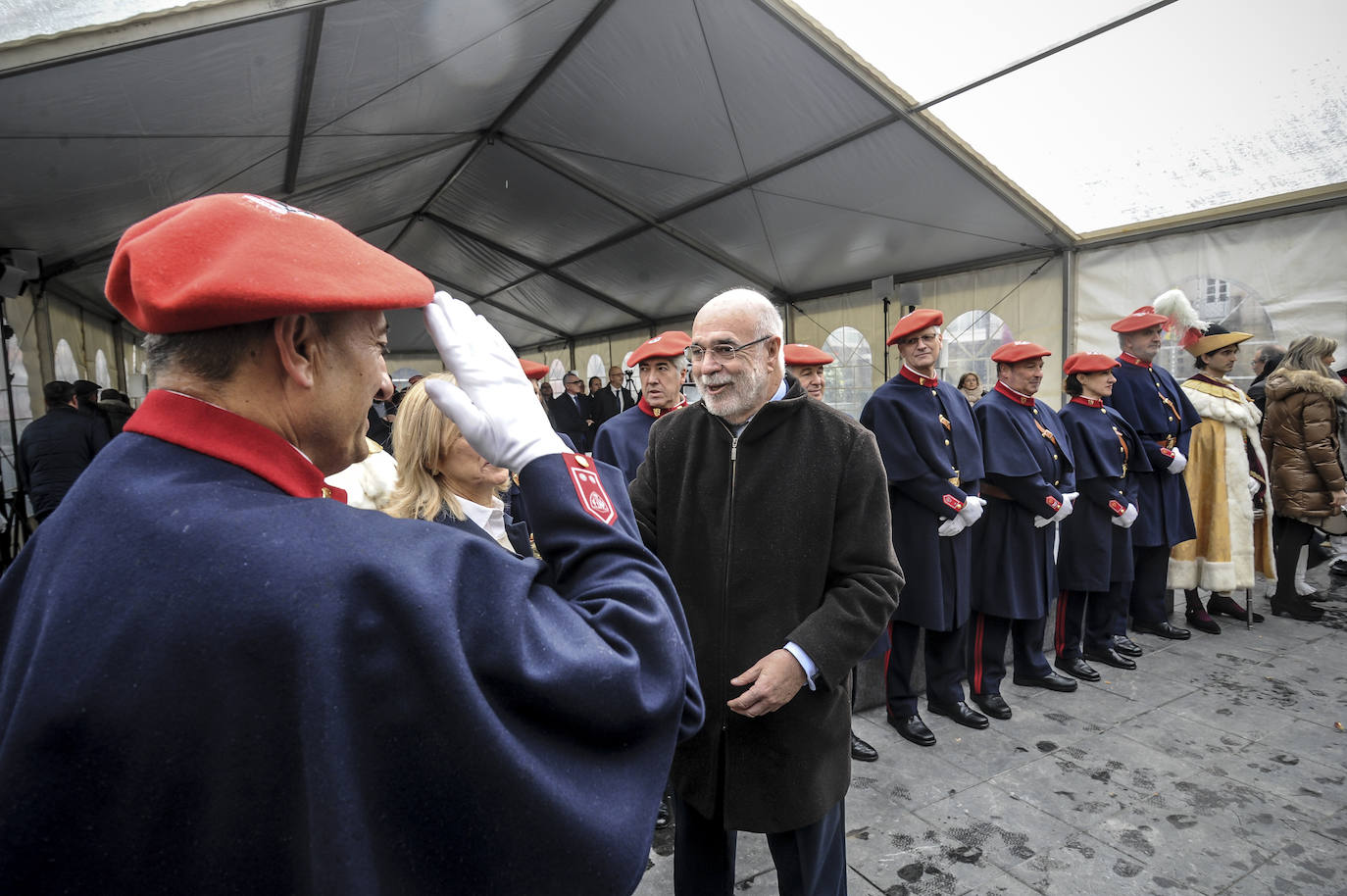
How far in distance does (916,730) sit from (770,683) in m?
2.31

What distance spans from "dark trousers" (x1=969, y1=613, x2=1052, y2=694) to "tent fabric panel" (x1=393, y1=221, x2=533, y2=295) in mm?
12192

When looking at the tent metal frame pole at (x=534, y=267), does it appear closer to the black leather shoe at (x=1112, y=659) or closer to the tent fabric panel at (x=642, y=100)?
the tent fabric panel at (x=642, y=100)

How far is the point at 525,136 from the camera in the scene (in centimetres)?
931

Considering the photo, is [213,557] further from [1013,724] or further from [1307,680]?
[1307,680]

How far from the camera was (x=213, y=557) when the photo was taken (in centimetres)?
63

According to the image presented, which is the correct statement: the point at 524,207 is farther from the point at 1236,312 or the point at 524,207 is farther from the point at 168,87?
the point at 1236,312

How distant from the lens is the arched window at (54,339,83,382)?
8.72 metres

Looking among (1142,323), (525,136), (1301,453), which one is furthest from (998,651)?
(525,136)

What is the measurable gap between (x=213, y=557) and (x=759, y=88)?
7455mm

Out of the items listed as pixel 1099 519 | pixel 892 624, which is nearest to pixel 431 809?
pixel 892 624

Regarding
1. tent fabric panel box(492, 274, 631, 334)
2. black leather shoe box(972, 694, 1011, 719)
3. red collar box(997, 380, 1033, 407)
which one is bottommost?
black leather shoe box(972, 694, 1011, 719)

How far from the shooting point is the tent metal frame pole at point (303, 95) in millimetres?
4879

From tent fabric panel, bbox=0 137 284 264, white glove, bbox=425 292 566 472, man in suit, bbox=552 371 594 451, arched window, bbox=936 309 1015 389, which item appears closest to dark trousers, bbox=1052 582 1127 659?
white glove, bbox=425 292 566 472

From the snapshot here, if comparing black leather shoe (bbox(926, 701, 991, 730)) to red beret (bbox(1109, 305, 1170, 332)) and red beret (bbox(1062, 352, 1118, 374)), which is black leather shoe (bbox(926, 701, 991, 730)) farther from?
red beret (bbox(1109, 305, 1170, 332))
